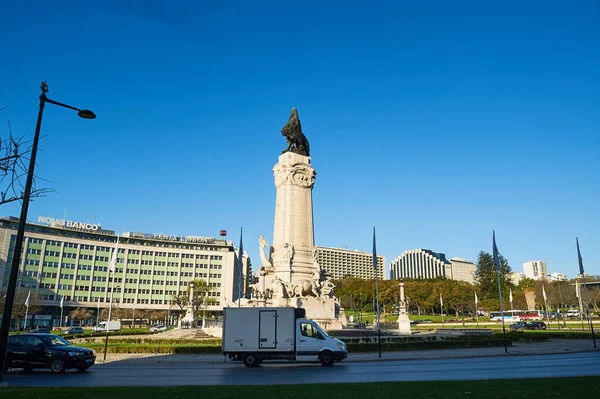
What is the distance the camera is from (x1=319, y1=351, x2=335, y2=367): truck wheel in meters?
24.4

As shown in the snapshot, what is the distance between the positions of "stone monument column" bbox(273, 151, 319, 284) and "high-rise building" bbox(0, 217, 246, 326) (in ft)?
202

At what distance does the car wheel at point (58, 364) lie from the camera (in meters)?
21.3

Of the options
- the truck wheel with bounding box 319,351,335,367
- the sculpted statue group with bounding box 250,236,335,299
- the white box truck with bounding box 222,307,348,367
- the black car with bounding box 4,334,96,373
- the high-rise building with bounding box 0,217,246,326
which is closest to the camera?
the black car with bounding box 4,334,96,373

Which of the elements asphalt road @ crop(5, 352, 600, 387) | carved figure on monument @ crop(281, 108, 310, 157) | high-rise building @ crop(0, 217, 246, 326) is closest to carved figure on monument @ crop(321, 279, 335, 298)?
carved figure on monument @ crop(281, 108, 310, 157)

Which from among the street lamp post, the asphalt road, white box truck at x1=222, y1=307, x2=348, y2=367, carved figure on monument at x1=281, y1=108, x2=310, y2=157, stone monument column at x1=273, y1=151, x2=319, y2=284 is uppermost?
carved figure on monument at x1=281, y1=108, x2=310, y2=157

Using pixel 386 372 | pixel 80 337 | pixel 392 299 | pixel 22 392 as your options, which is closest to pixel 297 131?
pixel 80 337

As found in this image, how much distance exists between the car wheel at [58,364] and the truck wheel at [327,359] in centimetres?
1281

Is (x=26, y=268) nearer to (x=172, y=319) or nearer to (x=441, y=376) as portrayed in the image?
(x=172, y=319)

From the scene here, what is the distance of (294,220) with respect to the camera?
5241cm

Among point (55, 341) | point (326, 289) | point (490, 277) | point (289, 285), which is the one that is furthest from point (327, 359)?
point (490, 277)

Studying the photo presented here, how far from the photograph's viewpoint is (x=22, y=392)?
12703mm

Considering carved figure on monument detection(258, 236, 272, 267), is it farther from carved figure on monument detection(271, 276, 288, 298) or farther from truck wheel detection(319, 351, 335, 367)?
truck wheel detection(319, 351, 335, 367)

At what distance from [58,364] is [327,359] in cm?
1335

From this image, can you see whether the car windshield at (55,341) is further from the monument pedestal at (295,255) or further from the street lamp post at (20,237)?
the monument pedestal at (295,255)
